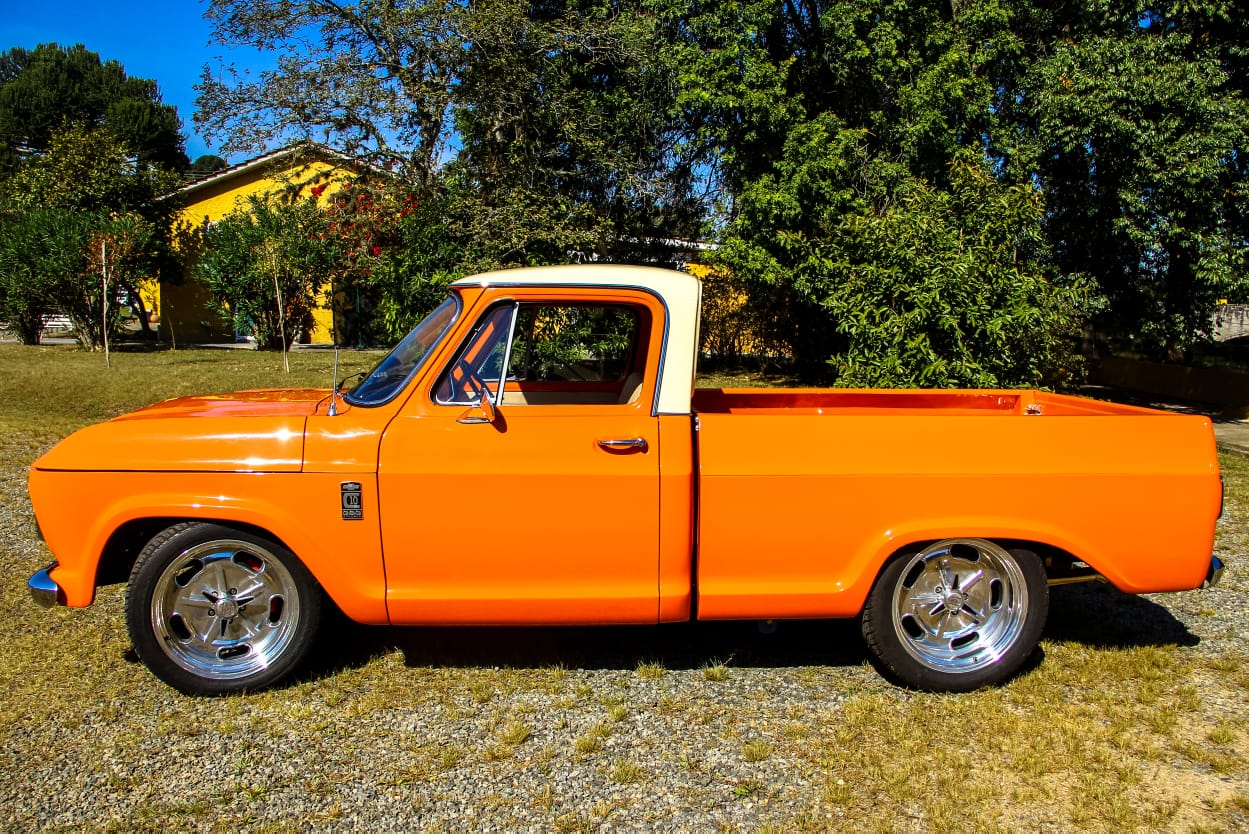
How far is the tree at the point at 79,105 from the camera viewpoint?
47531 mm

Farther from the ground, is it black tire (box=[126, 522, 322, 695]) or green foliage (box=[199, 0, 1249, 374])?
green foliage (box=[199, 0, 1249, 374])

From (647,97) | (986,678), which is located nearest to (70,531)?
(986,678)

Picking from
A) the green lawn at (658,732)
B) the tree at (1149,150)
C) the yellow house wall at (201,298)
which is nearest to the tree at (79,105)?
the yellow house wall at (201,298)

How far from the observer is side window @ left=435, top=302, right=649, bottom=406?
3842 millimetres

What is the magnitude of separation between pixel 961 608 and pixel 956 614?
4 cm

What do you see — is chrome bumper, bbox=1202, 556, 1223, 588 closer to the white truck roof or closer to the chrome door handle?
the white truck roof

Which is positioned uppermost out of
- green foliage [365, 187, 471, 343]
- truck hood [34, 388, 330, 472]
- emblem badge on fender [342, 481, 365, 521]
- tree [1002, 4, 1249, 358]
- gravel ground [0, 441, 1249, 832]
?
tree [1002, 4, 1249, 358]

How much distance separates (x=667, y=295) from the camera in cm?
384

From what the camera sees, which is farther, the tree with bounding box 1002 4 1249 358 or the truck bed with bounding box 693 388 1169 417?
the tree with bounding box 1002 4 1249 358

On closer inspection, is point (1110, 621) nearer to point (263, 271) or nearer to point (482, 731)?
point (482, 731)

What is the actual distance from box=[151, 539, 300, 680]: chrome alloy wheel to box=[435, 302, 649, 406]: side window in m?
1.09

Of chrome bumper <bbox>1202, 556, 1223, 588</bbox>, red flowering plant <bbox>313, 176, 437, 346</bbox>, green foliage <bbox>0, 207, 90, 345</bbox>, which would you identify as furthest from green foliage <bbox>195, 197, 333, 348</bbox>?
chrome bumper <bbox>1202, 556, 1223, 588</bbox>

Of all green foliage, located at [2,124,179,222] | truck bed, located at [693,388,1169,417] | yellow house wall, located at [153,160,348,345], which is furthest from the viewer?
yellow house wall, located at [153,160,348,345]

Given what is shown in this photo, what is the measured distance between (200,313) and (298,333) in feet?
19.6
